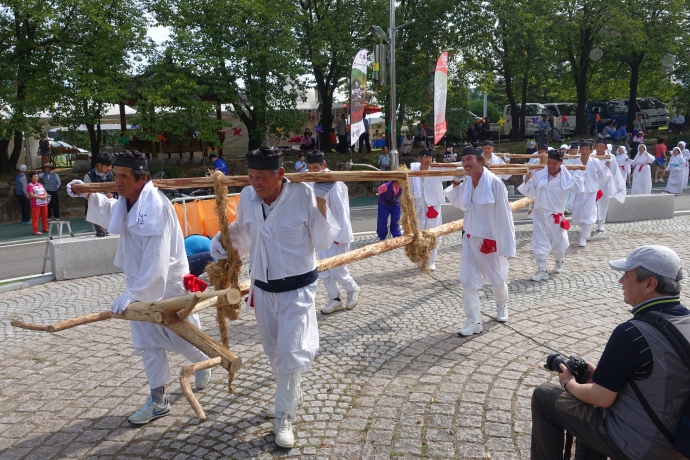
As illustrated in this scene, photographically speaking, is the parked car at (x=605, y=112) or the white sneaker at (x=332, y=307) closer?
the white sneaker at (x=332, y=307)

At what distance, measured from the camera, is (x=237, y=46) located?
20.5 metres

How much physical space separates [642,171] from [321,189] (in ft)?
58.1

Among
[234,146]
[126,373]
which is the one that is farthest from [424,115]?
[126,373]

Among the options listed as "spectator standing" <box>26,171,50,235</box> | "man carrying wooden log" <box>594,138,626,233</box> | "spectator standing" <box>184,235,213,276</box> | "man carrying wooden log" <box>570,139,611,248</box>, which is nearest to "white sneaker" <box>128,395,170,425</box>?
"spectator standing" <box>184,235,213,276</box>

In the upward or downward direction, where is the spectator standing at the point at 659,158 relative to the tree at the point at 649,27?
downward

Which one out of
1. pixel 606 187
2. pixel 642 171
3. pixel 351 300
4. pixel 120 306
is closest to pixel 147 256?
pixel 120 306

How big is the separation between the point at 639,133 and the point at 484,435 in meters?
25.0

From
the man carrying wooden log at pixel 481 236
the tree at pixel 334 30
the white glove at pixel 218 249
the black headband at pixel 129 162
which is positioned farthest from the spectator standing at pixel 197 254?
the tree at pixel 334 30

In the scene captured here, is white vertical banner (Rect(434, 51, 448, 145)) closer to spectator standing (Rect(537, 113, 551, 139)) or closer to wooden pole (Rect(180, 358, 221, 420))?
wooden pole (Rect(180, 358, 221, 420))

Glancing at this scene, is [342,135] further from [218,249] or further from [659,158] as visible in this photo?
[218,249]

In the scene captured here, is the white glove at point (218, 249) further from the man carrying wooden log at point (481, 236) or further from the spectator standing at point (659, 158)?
the spectator standing at point (659, 158)

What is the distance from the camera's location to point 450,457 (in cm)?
400

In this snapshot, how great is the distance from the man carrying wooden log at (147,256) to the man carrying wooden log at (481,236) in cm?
299

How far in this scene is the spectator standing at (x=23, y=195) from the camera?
16969 mm
